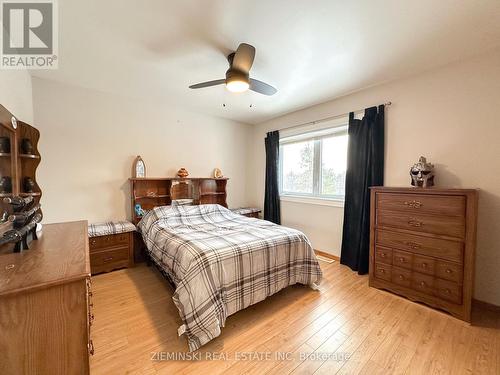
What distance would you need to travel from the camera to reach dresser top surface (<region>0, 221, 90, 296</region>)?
0.84 m

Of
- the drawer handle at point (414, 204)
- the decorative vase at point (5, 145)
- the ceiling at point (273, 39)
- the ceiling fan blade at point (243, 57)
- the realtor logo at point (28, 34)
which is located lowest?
the drawer handle at point (414, 204)

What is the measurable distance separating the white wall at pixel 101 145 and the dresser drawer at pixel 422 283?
3.47 metres

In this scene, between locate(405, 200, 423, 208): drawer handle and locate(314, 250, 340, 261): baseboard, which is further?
locate(314, 250, 340, 261): baseboard

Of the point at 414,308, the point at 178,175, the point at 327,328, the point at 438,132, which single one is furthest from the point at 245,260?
the point at 438,132

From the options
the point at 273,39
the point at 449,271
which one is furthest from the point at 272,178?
the point at 449,271

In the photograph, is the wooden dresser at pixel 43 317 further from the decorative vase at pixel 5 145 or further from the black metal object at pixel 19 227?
the decorative vase at pixel 5 145

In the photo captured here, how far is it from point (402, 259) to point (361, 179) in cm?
110

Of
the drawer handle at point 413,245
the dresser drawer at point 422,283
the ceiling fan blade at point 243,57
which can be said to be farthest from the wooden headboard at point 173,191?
the dresser drawer at point 422,283

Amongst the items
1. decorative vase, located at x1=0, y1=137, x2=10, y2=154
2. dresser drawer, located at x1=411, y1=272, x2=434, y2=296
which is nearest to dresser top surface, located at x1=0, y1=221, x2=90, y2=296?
decorative vase, located at x1=0, y1=137, x2=10, y2=154

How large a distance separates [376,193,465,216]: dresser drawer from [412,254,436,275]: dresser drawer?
0.47 m

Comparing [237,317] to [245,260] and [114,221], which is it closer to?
[245,260]

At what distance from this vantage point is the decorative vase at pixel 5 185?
4.77 feet

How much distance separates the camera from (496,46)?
1941 millimetres

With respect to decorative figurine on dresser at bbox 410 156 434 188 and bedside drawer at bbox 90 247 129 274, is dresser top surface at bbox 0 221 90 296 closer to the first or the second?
bedside drawer at bbox 90 247 129 274
